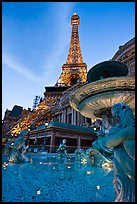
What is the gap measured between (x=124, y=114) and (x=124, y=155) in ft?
1.58

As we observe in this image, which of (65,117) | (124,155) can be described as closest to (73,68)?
(65,117)

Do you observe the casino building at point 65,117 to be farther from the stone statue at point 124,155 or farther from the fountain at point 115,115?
the stone statue at point 124,155

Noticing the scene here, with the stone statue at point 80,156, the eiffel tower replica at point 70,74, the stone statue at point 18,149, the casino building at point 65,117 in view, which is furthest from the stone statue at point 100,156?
the eiffel tower replica at point 70,74

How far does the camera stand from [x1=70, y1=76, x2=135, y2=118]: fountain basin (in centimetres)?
626

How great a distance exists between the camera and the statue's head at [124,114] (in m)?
1.84

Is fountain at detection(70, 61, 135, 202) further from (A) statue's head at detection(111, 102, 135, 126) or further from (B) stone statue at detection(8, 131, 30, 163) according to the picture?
(B) stone statue at detection(8, 131, 30, 163)

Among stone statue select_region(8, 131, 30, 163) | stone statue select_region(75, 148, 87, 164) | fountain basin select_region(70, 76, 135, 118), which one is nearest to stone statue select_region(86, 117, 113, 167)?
fountain basin select_region(70, 76, 135, 118)

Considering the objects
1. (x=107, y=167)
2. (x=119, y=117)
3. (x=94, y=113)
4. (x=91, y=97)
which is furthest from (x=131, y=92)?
(x=119, y=117)

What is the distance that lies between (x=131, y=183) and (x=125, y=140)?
514mm

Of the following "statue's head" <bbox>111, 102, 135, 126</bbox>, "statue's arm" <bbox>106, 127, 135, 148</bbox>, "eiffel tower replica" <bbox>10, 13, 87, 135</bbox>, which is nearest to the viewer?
"statue's arm" <bbox>106, 127, 135, 148</bbox>

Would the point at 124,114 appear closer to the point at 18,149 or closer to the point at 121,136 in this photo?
the point at 121,136

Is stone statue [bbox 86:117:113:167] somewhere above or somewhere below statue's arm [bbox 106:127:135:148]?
below

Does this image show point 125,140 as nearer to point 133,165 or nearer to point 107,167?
point 133,165

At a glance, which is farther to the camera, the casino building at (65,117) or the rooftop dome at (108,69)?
the casino building at (65,117)
